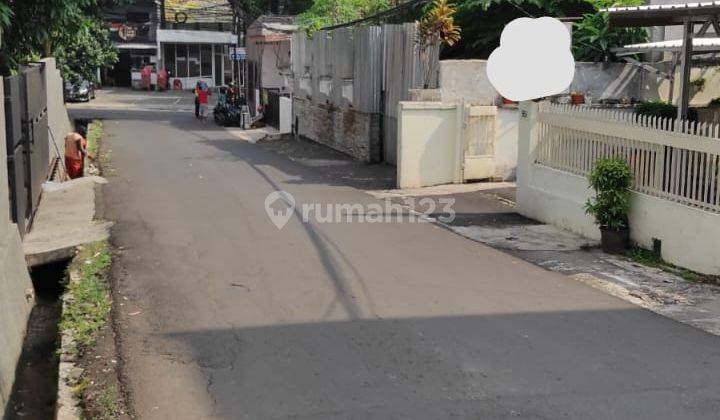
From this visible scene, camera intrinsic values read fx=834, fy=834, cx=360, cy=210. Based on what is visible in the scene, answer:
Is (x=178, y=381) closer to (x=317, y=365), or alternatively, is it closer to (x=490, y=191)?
(x=317, y=365)

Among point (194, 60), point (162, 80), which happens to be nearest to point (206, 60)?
point (194, 60)

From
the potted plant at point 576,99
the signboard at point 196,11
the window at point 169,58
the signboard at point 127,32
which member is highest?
the signboard at point 196,11

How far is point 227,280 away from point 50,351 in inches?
80.3

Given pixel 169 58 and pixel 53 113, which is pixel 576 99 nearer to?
pixel 53 113

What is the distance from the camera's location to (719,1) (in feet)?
35.7

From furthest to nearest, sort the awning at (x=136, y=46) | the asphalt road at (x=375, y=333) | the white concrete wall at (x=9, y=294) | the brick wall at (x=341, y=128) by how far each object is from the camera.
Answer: the awning at (x=136, y=46)
the brick wall at (x=341, y=128)
the white concrete wall at (x=9, y=294)
the asphalt road at (x=375, y=333)

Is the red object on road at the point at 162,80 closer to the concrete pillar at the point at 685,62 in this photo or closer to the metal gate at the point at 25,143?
the metal gate at the point at 25,143

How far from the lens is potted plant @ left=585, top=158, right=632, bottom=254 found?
11.0 metres

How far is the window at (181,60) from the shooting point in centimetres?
6461

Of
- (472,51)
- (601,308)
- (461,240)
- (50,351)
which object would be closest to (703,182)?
(601,308)

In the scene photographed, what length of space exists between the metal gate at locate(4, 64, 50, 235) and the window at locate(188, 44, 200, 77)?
161ft

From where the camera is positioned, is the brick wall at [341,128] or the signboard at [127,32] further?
the signboard at [127,32]

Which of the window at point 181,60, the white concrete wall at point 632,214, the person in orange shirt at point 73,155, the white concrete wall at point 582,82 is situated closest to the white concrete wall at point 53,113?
the person in orange shirt at point 73,155

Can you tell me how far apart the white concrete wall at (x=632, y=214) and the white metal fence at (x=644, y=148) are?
14 cm
